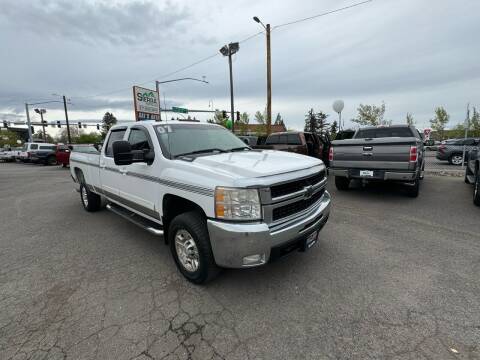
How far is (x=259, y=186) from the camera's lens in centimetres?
245

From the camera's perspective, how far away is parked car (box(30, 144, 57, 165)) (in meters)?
22.4

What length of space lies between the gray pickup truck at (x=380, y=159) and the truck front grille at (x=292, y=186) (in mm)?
3607

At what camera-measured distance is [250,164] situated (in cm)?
283

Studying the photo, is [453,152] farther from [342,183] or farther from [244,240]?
[244,240]

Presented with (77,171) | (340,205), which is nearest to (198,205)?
(340,205)

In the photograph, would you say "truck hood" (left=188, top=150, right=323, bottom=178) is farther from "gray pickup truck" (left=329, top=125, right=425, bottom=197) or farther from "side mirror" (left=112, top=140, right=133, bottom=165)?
"gray pickup truck" (left=329, top=125, right=425, bottom=197)

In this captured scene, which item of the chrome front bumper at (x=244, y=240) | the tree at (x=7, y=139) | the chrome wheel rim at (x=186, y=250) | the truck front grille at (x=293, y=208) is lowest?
the chrome wheel rim at (x=186, y=250)

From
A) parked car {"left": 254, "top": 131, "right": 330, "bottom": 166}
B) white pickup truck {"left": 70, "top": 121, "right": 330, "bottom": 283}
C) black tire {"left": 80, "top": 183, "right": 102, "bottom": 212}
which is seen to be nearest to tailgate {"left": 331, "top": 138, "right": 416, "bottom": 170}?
parked car {"left": 254, "top": 131, "right": 330, "bottom": 166}

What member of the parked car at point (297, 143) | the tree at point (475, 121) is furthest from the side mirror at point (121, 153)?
the tree at point (475, 121)

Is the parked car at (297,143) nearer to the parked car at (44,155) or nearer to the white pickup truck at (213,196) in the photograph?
the white pickup truck at (213,196)

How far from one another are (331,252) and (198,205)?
2.14 meters

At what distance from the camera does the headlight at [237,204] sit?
2.43 meters

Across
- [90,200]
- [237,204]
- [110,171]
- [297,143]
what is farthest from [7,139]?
[237,204]

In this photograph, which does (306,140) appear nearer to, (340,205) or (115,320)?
(340,205)
